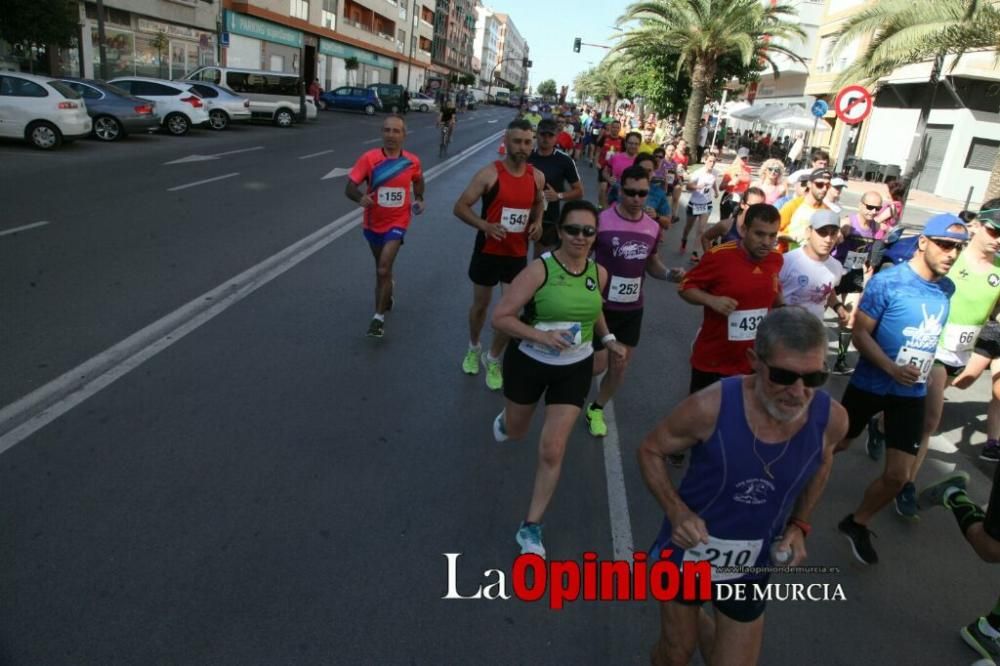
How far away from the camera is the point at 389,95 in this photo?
44844 mm

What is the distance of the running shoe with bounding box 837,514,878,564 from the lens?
3.87 m

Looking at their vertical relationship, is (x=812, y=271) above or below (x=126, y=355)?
above

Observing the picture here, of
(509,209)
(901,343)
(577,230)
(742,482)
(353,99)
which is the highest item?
(353,99)

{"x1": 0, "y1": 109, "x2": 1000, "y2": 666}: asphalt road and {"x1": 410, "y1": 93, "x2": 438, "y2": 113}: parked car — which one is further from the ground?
{"x1": 410, "y1": 93, "x2": 438, "y2": 113}: parked car

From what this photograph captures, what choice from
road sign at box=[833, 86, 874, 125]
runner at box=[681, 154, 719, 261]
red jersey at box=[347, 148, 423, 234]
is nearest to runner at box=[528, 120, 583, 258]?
red jersey at box=[347, 148, 423, 234]

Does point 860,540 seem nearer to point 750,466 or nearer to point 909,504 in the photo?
point 909,504

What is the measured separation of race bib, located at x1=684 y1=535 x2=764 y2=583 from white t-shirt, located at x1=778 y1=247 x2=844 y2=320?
2631mm

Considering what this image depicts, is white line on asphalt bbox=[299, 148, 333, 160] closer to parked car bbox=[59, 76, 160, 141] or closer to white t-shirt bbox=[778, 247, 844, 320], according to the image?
parked car bbox=[59, 76, 160, 141]

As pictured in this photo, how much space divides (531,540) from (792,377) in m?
1.76

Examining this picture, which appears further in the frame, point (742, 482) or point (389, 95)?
point (389, 95)

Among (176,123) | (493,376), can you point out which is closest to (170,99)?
(176,123)

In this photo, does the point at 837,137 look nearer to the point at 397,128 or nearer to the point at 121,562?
the point at 397,128

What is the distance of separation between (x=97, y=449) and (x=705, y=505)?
11.3ft

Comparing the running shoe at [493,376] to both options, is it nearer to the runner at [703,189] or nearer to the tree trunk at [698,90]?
the runner at [703,189]
